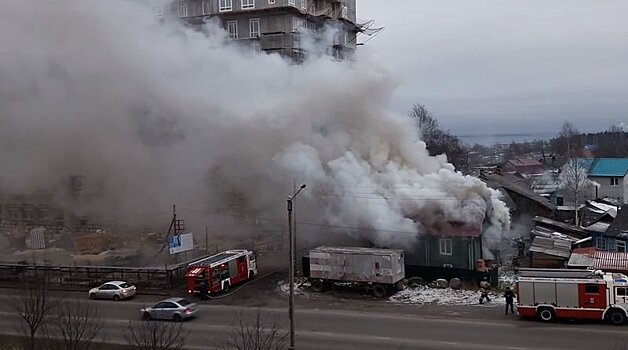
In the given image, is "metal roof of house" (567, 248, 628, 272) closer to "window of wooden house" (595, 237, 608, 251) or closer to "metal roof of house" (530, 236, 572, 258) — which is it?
"metal roof of house" (530, 236, 572, 258)

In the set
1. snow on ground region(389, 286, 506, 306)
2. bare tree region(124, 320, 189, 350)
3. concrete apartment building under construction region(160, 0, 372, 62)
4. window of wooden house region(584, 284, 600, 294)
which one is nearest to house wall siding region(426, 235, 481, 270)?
snow on ground region(389, 286, 506, 306)

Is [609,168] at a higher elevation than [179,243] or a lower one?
higher

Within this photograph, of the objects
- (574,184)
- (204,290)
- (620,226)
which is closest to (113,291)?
(204,290)

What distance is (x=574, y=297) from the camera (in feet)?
65.8

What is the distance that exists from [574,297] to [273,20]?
93.3 ft

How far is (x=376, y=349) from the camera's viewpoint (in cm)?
1780

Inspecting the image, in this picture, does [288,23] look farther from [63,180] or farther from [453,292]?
[453,292]

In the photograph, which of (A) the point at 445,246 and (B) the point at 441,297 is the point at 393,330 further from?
(A) the point at 445,246

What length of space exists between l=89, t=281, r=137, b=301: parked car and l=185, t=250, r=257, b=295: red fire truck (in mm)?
2388

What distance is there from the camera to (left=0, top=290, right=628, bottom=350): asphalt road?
18.1 metres

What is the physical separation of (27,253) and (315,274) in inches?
691

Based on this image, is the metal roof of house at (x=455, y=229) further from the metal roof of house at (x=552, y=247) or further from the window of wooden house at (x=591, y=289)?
the window of wooden house at (x=591, y=289)

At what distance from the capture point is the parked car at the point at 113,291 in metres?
25.0

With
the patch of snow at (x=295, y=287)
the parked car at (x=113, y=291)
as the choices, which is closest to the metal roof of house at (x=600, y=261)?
the patch of snow at (x=295, y=287)
